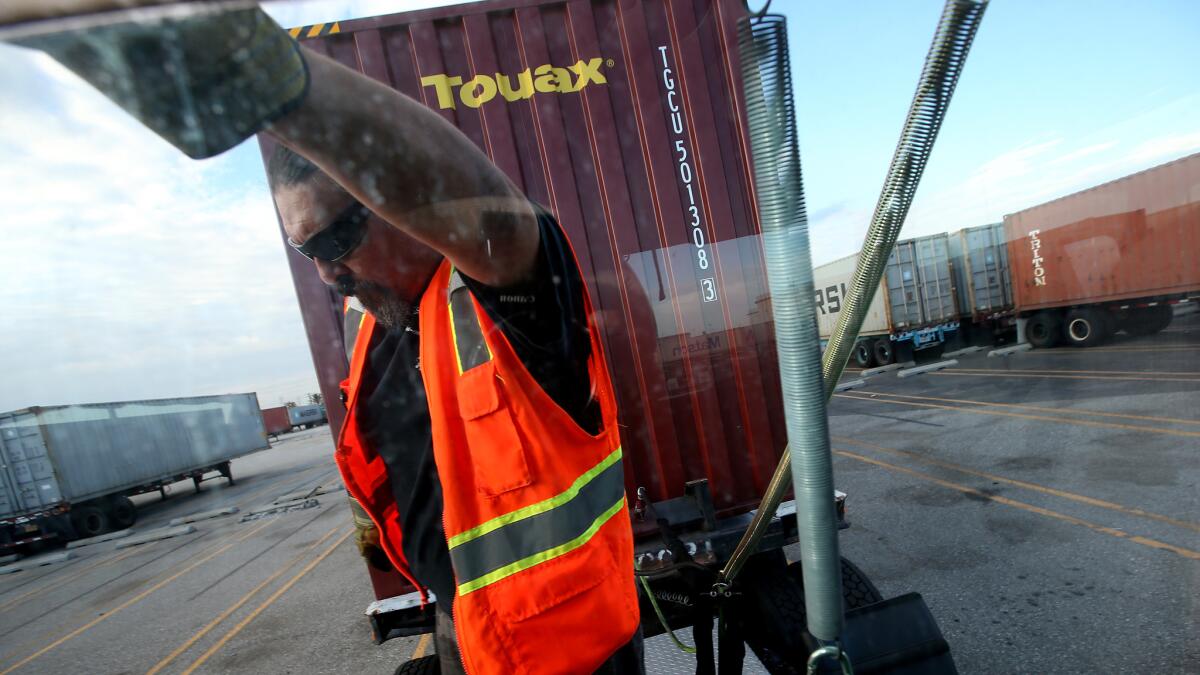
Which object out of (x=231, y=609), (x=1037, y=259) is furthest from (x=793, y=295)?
(x=1037, y=259)

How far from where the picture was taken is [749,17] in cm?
47

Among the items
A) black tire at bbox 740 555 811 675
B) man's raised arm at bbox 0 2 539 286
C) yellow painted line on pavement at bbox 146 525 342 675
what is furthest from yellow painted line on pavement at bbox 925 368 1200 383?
yellow painted line on pavement at bbox 146 525 342 675

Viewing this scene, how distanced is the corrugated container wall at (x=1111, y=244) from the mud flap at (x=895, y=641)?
839 centimetres

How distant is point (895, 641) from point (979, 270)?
525 inches

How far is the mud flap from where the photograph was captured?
1533mm

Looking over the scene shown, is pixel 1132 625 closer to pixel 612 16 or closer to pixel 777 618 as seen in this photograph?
pixel 777 618

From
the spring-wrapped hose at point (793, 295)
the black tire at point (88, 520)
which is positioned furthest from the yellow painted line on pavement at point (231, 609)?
the black tire at point (88, 520)

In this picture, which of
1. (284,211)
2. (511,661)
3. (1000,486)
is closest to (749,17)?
(284,211)

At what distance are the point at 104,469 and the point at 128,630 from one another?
8.23 metres

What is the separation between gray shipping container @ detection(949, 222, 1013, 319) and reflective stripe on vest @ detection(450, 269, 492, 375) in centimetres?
1344

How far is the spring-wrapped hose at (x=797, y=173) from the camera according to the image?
490 millimetres

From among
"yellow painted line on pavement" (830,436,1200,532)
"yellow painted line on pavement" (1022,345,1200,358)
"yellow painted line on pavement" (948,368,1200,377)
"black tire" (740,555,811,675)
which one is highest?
"black tire" (740,555,811,675)

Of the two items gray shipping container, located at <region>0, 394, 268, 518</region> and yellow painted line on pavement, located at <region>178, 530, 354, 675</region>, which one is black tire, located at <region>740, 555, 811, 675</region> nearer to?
yellow painted line on pavement, located at <region>178, 530, 354, 675</region>

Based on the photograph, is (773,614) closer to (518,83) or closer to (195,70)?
(195,70)
